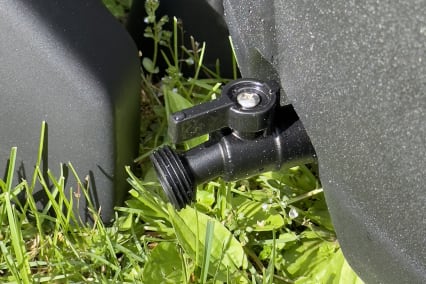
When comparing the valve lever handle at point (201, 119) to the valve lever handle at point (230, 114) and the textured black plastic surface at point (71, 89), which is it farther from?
the textured black plastic surface at point (71, 89)

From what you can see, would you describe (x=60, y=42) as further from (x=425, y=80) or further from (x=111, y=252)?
(x=425, y=80)

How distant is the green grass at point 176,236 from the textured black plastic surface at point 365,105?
0.26 metres

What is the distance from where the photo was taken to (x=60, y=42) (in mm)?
1119

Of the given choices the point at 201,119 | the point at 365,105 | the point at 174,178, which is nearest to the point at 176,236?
the point at 174,178

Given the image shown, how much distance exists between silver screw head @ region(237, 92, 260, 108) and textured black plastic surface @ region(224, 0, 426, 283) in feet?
0.18

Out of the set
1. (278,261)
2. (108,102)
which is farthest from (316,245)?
(108,102)

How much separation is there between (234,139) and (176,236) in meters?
0.21

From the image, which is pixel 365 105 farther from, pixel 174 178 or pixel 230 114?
pixel 174 178

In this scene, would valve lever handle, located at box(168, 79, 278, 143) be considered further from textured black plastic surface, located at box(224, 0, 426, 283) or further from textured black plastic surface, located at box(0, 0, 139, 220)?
A: textured black plastic surface, located at box(0, 0, 139, 220)

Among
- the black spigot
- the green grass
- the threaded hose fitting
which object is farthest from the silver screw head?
the green grass

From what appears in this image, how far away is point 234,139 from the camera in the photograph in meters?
1.02

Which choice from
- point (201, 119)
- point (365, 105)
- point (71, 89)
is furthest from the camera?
point (71, 89)

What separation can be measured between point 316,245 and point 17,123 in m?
0.50

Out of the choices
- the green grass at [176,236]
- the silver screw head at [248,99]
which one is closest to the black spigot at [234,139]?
the silver screw head at [248,99]
